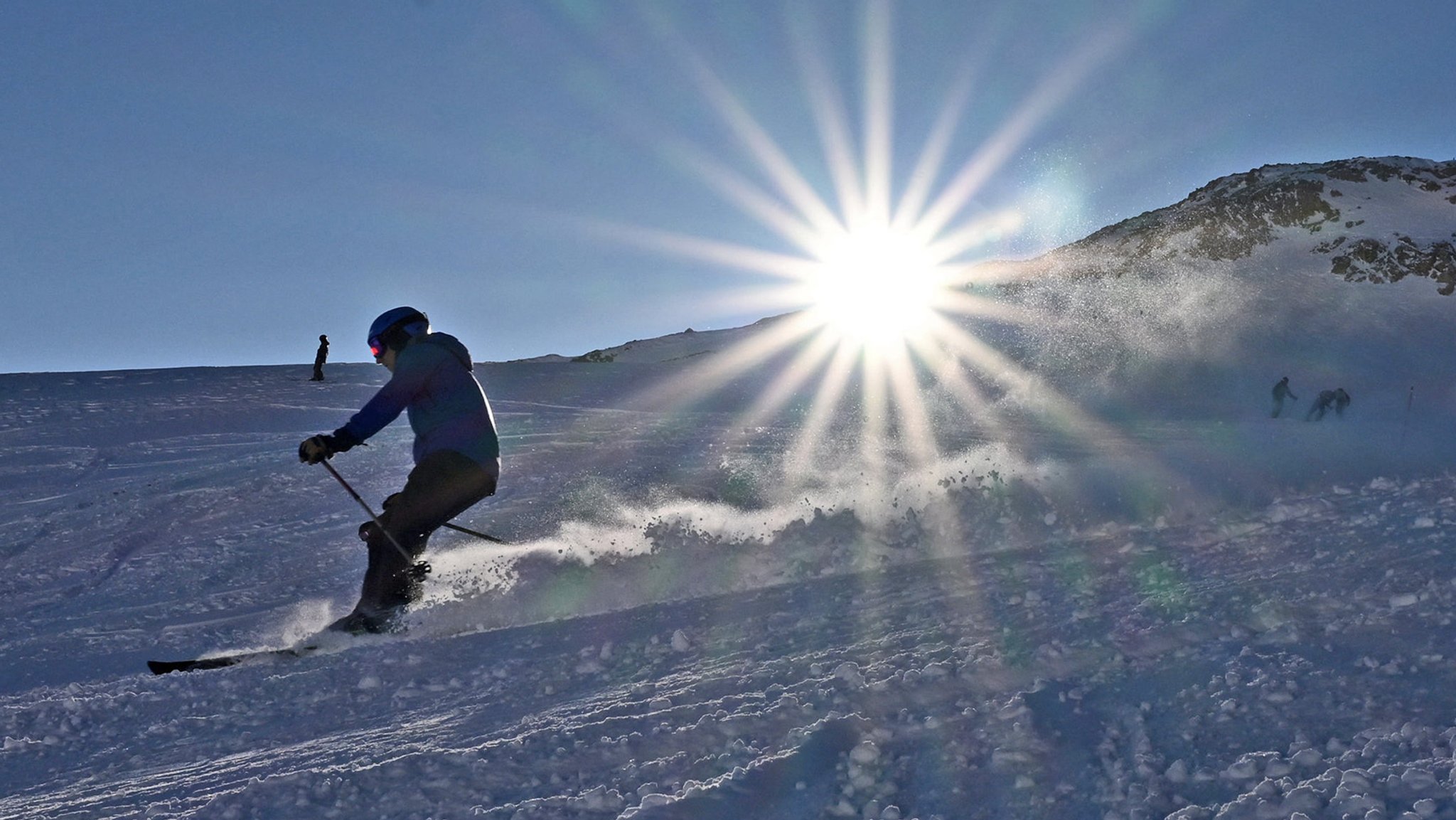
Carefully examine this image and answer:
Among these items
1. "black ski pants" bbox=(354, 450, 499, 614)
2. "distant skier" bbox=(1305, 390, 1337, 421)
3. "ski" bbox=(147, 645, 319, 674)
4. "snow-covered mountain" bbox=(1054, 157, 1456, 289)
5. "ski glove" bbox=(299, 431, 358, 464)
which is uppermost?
"snow-covered mountain" bbox=(1054, 157, 1456, 289)

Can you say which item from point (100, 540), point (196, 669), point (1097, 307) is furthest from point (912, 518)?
point (1097, 307)

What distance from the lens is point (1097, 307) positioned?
151 feet

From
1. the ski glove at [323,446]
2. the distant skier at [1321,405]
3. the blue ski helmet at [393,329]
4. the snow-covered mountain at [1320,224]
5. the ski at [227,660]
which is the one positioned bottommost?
the distant skier at [1321,405]

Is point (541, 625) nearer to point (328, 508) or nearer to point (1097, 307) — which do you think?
point (328, 508)

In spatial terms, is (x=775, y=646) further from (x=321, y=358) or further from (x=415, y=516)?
(x=321, y=358)

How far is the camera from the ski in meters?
5.14

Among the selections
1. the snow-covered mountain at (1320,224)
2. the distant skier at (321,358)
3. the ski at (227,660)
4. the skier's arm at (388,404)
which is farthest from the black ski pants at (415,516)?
the snow-covered mountain at (1320,224)

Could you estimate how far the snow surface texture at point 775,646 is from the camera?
127 inches

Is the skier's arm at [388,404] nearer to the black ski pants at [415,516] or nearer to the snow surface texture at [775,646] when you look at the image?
the black ski pants at [415,516]

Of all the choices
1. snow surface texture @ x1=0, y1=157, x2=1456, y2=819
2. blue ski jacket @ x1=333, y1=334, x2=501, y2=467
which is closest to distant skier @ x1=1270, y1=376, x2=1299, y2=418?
snow surface texture @ x1=0, y1=157, x2=1456, y2=819

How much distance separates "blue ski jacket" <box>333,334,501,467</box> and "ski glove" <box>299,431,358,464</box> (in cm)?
2

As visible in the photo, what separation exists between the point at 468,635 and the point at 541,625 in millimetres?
422

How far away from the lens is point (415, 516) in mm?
6203

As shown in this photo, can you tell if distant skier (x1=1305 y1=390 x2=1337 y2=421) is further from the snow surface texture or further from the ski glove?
the ski glove
